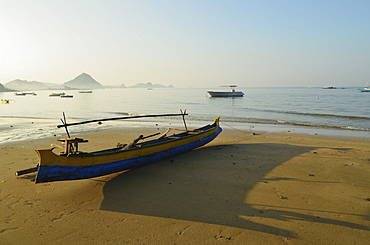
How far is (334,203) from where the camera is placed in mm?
5957

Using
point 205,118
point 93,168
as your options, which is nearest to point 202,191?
point 93,168

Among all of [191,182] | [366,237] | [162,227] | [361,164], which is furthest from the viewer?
[361,164]

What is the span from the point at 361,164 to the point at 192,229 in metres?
8.39

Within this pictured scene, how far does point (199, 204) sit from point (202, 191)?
79 centimetres

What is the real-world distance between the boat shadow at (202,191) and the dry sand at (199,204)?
0.09 feet

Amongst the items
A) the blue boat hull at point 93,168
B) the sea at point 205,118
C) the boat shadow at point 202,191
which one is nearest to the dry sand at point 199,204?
the boat shadow at point 202,191

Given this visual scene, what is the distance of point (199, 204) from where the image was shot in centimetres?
581

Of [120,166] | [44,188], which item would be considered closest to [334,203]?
[120,166]

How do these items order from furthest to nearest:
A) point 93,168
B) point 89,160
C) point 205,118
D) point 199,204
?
1. point 205,118
2. point 93,168
3. point 89,160
4. point 199,204

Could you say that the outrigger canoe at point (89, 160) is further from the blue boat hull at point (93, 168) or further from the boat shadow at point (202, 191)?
the boat shadow at point (202, 191)

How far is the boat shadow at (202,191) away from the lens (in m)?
5.28

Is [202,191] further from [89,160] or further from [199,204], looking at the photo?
[89,160]

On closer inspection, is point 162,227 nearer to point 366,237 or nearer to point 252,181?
point 252,181

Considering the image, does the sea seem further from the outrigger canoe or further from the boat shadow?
the boat shadow
